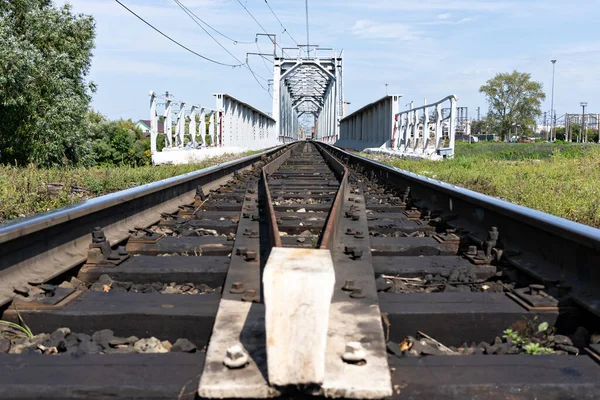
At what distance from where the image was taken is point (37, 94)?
18.3m

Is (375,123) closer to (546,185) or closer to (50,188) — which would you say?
(546,185)

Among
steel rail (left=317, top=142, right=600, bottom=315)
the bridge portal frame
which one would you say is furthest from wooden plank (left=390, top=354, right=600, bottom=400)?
the bridge portal frame

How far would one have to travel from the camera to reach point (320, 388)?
58.7 inches

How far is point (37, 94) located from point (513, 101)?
3077 inches

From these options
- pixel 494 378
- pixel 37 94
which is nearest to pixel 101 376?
pixel 494 378

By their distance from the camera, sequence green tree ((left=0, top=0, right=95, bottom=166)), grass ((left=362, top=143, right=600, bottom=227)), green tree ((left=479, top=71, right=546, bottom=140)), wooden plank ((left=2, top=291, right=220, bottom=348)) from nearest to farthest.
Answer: wooden plank ((left=2, top=291, right=220, bottom=348)), grass ((left=362, top=143, right=600, bottom=227)), green tree ((left=0, top=0, right=95, bottom=166)), green tree ((left=479, top=71, right=546, bottom=140))

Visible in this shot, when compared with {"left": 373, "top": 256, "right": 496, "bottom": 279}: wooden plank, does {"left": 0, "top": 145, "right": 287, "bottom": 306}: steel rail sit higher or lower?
higher

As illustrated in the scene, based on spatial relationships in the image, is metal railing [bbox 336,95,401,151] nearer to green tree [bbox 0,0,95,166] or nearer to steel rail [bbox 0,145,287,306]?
green tree [bbox 0,0,95,166]

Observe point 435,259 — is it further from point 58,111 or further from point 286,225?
point 58,111

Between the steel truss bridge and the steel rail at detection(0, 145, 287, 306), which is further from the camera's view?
the steel truss bridge

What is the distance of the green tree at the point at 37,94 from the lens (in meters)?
17.5

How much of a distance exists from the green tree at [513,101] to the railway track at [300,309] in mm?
85646

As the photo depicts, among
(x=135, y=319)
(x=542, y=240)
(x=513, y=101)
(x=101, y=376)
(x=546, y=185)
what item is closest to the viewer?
(x=101, y=376)

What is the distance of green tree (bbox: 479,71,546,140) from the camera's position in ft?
272
